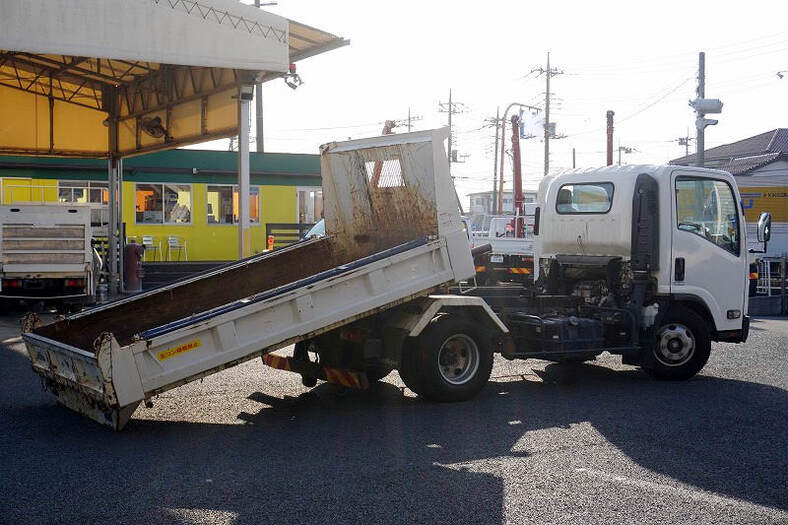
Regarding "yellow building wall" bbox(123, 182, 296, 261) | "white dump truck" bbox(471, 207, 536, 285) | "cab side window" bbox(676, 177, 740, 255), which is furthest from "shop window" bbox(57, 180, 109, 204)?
"cab side window" bbox(676, 177, 740, 255)

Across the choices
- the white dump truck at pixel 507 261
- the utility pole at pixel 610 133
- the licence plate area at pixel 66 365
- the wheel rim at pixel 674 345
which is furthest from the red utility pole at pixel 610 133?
the licence plate area at pixel 66 365

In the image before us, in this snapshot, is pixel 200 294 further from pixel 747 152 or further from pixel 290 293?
pixel 747 152

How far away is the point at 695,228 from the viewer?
1034cm

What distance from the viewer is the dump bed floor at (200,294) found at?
888 cm

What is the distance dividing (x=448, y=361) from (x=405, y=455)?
7.03 ft

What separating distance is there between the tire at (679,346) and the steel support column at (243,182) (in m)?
8.02

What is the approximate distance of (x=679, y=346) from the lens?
10.3 meters

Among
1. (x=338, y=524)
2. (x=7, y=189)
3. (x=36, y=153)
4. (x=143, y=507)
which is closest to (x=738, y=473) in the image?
(x=338, y=524)

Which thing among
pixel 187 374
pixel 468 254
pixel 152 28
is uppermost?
pixel 152 28

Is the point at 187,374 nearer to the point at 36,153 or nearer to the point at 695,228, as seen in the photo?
the point at 695,228

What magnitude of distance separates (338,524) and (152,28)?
1150cm

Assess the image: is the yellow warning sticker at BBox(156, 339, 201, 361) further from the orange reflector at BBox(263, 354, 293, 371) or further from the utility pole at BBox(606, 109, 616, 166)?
the utility pole at BBox(606, 109, 616, 166)


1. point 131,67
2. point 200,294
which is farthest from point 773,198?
point 200,294

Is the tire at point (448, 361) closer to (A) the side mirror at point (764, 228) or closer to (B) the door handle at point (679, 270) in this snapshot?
(B) the door handle at point (679, 270)
